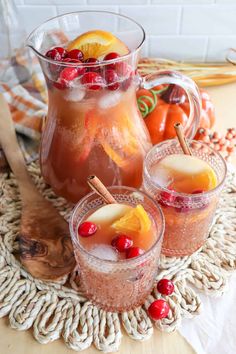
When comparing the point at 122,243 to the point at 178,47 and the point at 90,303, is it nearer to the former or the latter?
the point at 90,303

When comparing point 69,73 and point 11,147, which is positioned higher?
point 69,73

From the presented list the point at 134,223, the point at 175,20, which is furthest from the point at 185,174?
the point at 175,20

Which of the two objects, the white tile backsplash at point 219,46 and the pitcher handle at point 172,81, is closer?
the pitcher handle at point 172,81

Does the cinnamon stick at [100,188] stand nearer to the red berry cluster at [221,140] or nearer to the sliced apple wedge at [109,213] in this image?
the sliced apple wedge at [109,213]

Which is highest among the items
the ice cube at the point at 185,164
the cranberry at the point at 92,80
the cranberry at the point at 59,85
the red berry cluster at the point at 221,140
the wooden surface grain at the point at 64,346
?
the cranberry at the point at 92,80

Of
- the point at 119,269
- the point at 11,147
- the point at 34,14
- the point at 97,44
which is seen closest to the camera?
the point at 119,269

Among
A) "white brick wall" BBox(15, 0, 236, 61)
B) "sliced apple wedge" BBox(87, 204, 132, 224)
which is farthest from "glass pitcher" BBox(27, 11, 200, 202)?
"white brick wall" BBox(15, 0, 236, 61)

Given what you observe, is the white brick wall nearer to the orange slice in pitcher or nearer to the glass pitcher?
the glass pitcher

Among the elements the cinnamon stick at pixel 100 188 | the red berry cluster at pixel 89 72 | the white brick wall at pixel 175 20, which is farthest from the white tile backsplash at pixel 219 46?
the cinnamon stick at pixel 100 188
